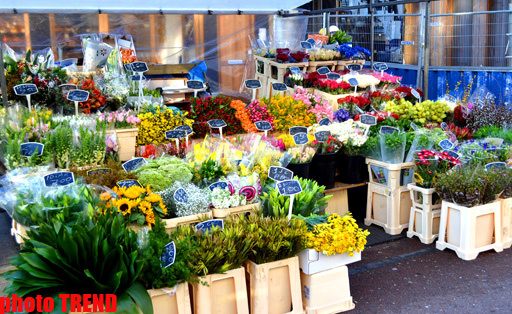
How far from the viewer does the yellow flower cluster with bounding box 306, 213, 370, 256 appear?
3473 mm

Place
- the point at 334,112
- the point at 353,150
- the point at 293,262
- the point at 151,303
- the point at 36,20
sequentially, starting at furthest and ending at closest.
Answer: the point at 36,20 < the point at 334,112 < the point at 353,150 < the point at 293,262 < the point at 151,303

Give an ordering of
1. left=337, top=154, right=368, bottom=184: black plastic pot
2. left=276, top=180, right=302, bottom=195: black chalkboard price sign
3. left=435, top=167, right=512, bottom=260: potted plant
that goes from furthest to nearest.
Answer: left=337, top=154, right=368, bottom=184: black plastic pot < left=435, top=167, right=512, bottom=260: potted plant < left=276, top=180, right=302, bottom=195: black chalkboard price sign

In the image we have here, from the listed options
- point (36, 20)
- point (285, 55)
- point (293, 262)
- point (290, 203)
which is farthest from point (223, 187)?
point (36, 20)

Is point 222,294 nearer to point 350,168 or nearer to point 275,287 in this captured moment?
point 275,287

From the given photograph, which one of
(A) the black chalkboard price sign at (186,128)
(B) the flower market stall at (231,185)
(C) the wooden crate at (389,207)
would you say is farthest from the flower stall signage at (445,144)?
(A) the black chalkboard price sign at (186,128)

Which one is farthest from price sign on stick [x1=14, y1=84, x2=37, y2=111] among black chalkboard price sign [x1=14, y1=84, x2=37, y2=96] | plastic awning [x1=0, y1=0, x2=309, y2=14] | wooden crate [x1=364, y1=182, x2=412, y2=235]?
plastic awning [x1=0, y1=0, x2=309, y2=14]

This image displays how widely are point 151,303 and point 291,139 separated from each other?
7.79ft

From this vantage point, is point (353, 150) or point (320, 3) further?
point (320, 3)

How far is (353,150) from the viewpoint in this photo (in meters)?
5.08

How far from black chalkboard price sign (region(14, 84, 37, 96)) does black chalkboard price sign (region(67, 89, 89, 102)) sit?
1.02 ft

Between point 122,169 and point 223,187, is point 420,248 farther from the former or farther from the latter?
point 122,169

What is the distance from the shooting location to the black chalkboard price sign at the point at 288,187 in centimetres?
359

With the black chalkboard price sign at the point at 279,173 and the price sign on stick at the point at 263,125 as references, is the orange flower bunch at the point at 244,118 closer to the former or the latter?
the price sign on stick at the point at 263,125

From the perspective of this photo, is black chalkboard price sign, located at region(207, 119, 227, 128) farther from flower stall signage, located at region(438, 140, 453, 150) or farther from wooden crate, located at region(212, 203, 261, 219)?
flower stall signage, located at region(438, 140, 453, 150)
